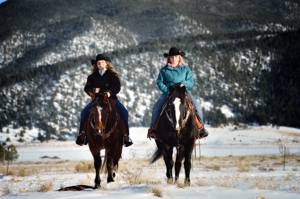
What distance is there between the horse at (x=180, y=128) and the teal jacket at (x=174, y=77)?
57 centimetres

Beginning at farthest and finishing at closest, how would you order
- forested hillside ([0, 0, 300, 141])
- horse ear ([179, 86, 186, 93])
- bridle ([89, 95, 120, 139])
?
forested hillside ([0, 0, 300, 141]) → horse ear ([179, 86, 186, 93]) → bridle ([89, 95, 120, 139])

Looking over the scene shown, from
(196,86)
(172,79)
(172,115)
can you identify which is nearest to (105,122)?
(172,115)

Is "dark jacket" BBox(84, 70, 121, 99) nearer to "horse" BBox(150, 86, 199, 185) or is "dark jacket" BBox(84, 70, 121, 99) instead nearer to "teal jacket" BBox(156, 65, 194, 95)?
"teal jacket" BBox(156, 65, 194, 95)

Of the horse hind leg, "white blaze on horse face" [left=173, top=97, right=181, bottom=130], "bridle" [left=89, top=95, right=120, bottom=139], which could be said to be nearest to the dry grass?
the horse hind leg

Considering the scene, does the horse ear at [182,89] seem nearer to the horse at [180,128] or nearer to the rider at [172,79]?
the horse at [180,128]

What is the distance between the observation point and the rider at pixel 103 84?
32.2 feet

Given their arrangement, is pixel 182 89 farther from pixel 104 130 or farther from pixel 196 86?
pixel 196 86

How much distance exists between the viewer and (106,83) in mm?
9984

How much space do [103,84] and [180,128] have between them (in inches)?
87.6

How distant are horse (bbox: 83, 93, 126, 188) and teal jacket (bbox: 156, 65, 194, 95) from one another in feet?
4.26

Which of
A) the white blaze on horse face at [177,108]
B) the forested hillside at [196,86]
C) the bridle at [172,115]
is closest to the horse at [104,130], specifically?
the bridle at [172,115]

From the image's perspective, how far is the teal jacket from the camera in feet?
32.9

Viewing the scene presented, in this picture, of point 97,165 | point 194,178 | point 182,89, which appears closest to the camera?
point 182,89

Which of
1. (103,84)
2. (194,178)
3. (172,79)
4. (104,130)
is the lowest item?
(194,178)
